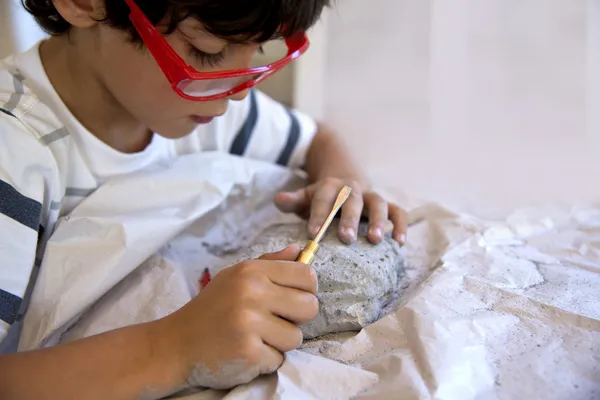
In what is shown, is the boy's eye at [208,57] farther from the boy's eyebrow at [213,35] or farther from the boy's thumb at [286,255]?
the boy's thumb at [286,255]

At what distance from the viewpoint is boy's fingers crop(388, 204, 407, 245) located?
0.80 m

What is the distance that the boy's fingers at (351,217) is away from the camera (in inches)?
28.9

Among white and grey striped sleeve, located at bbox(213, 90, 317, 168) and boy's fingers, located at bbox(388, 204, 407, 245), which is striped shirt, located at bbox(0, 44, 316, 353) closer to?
white and grey striped sleeve, located at bbox(213, 90, 317, 168)

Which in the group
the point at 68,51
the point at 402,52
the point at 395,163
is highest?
the point at 68,51

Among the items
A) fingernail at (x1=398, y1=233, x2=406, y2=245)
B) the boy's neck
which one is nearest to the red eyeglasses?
the boy's neck

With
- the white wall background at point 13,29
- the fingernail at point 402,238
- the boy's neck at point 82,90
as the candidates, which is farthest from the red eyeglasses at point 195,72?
the white wall background at point 13,29

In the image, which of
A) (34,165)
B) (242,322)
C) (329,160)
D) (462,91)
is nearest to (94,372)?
(242,322)

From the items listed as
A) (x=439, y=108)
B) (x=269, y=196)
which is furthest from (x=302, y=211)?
(x=439, y=108)

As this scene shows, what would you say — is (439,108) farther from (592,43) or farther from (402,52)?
(592,43)

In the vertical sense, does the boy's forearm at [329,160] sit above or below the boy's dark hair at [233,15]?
below

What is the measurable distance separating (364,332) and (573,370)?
0.21 meters

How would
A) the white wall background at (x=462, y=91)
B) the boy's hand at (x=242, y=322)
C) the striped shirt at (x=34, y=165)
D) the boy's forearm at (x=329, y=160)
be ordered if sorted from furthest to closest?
the white wall background at (x=462, y=91)
the boy's forearm at (x=329, y=160)
the striped shirt at (x=34, y=165)
the boy's hand at (x=242, y=322)

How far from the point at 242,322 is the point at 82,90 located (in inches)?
18.0

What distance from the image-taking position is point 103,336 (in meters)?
0.58
